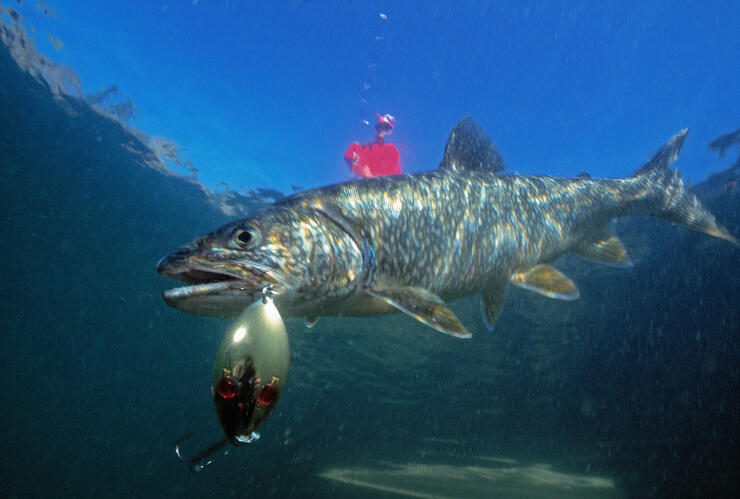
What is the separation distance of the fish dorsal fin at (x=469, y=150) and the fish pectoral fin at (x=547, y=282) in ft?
5.20

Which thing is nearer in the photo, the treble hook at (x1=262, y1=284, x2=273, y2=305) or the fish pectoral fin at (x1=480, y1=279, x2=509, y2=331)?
the treble hook at (x1=262, y1=284, x2=273, y2=305)

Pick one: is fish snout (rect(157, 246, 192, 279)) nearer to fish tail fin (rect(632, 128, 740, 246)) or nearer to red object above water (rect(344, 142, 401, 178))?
fish tail fin (rect(632, 128, 740, 246))

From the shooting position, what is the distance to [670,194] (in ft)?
19.7

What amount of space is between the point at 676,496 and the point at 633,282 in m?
10.2

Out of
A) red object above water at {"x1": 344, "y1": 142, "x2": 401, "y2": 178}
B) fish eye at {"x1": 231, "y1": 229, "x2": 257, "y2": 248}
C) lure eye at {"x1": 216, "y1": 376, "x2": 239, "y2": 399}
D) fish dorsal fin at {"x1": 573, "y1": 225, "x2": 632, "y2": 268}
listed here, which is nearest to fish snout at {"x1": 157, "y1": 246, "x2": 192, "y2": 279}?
fish eye at {"x1": 231, "y1": 229, "x2": 257, "y2": 248}

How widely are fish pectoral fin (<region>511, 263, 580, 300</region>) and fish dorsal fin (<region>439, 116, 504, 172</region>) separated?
158cm

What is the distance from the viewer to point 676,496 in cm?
1557

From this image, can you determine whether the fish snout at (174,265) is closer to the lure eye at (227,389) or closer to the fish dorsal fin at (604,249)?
the lure eye at (227,389)

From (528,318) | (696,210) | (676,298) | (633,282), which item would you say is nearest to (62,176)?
(528,318)

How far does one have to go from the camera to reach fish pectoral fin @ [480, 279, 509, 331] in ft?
15.8

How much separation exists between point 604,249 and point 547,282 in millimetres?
1755

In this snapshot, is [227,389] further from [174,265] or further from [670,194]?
[670,194]

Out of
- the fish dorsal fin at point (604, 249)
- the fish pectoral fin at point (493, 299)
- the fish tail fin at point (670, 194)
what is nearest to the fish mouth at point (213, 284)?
the fish pectoral fin at point (493, 299)

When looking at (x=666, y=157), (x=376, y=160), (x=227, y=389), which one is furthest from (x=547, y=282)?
(x=376, y=160)
